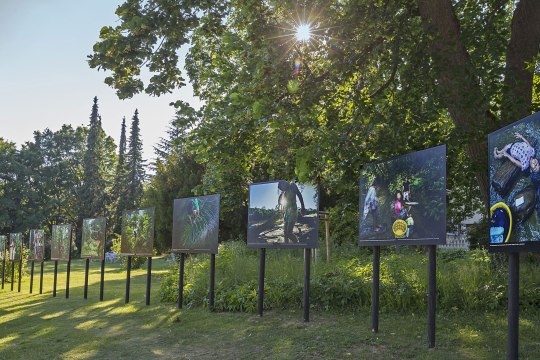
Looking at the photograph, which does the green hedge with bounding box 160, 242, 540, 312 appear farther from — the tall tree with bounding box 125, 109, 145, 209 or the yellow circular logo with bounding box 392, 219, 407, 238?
the tall tree with bounding box 125, 109, 145, 209

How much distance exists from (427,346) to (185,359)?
3.28m

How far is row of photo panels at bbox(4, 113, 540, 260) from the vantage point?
499 cm

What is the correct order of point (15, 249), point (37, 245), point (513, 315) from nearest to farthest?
point (513, 315) < point (37, 245) < point (15, 249)

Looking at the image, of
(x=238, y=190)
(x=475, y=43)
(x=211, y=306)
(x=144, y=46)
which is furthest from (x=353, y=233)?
(x=144, y=46)

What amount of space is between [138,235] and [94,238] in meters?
2.87

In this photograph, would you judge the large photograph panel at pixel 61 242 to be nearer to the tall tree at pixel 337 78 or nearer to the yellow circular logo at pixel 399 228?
the tall tree at pixel 337 78

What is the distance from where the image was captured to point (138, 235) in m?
14.2

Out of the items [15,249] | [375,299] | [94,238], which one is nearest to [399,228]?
[375,299]

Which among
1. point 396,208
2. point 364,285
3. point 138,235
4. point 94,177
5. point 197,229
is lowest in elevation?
point 364,285

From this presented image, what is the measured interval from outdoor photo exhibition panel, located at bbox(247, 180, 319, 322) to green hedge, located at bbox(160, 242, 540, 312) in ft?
3.36

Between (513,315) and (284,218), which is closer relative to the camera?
(513,315)

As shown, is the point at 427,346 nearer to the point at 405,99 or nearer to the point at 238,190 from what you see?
Result: the point at 405,99

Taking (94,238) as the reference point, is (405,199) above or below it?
above

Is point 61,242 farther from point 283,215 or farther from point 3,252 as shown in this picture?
point 283,215
